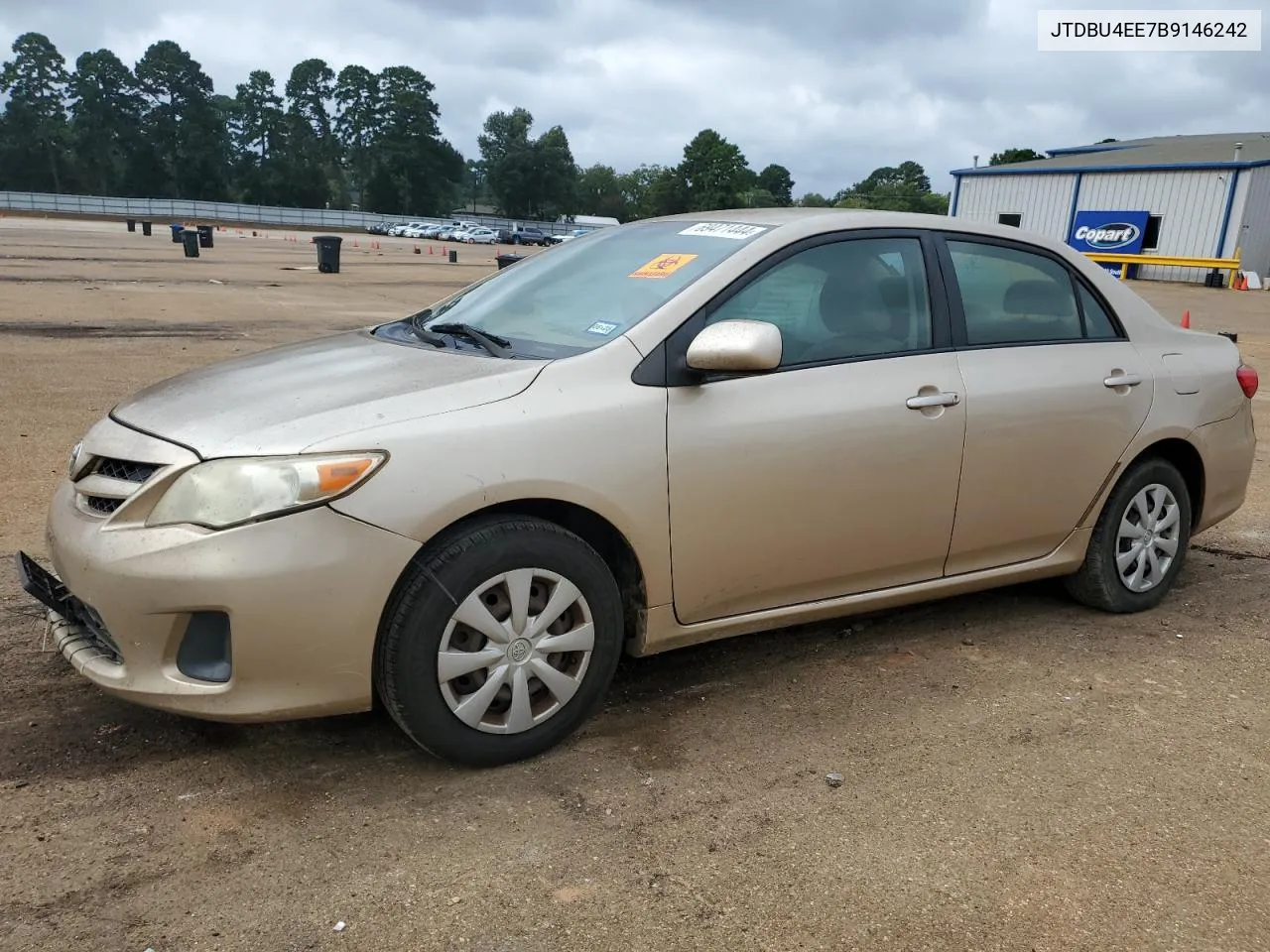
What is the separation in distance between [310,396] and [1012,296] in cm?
274

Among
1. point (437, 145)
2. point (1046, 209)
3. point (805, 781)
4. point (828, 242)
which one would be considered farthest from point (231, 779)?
point (437, 145)

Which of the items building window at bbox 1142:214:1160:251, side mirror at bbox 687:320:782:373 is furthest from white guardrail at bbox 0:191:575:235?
side mirror at bbox 687:320:782:373

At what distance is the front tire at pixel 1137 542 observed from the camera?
4336mm

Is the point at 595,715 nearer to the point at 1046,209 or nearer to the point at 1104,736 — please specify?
the point at 1104,736

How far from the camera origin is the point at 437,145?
375 ft

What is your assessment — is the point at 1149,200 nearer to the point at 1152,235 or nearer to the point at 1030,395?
the point at 1152,235

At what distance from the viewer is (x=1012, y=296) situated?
4.11m

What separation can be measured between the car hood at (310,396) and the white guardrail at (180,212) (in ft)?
238

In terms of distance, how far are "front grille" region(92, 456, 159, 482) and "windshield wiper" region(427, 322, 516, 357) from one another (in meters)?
1.08

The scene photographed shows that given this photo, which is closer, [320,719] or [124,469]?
[124,469]

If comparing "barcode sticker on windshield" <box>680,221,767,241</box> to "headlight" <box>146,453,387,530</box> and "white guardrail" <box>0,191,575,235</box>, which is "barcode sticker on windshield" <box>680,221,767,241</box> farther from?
"white guardrail" <box>0,191,575,235</box>

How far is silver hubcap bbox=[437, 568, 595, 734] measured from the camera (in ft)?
9.29

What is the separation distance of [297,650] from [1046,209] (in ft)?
154

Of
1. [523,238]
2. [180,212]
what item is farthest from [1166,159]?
[180,212]
